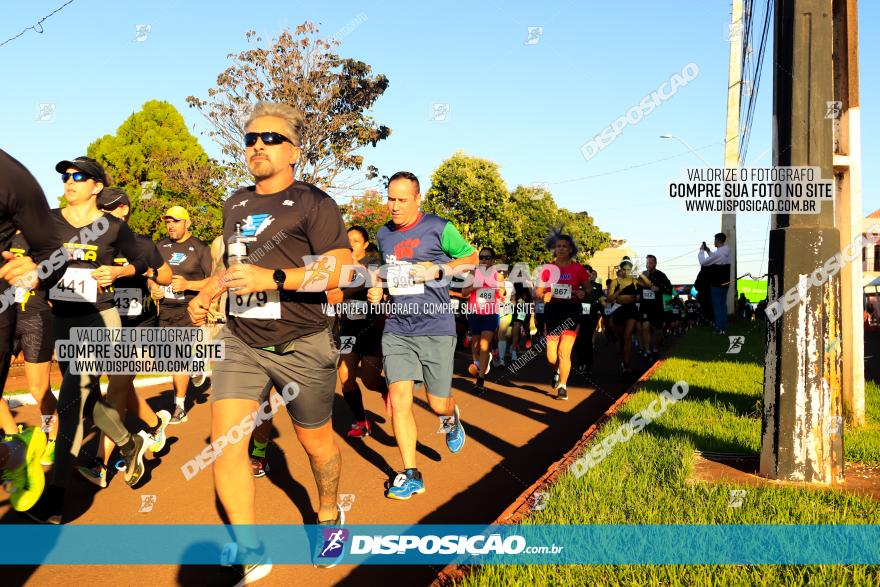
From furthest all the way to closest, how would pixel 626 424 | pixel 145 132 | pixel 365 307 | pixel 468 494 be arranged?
1. pixel 145 132
2. pixel 365 307
3. pixel 626 424
4. pixel 468 494

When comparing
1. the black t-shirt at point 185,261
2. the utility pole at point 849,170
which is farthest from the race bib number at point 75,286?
the utility pole at point 849,170

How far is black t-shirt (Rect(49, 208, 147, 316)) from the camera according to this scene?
5004 mm

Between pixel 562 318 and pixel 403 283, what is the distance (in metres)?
5.33

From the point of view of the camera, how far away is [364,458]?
6.65 metres

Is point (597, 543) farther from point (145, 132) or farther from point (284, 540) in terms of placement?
point (145, 132)

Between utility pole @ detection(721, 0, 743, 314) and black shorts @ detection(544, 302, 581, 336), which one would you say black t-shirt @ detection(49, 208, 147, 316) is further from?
utility pole @ detection(721, 0, 743, 314)

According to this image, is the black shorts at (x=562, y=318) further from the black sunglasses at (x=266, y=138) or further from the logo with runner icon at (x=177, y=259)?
the black sunglasses at (x=266, y=138)

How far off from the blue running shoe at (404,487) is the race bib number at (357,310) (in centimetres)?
245

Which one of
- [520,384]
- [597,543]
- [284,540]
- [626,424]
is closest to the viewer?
[597,543]

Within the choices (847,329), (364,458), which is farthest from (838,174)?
(364,458)

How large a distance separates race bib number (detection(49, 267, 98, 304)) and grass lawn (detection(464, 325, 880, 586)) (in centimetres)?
323

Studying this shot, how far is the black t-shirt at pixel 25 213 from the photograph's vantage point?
3.16 metres

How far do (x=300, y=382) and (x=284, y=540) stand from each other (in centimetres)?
109

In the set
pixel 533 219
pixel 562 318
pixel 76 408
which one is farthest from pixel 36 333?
pixel 533 219
